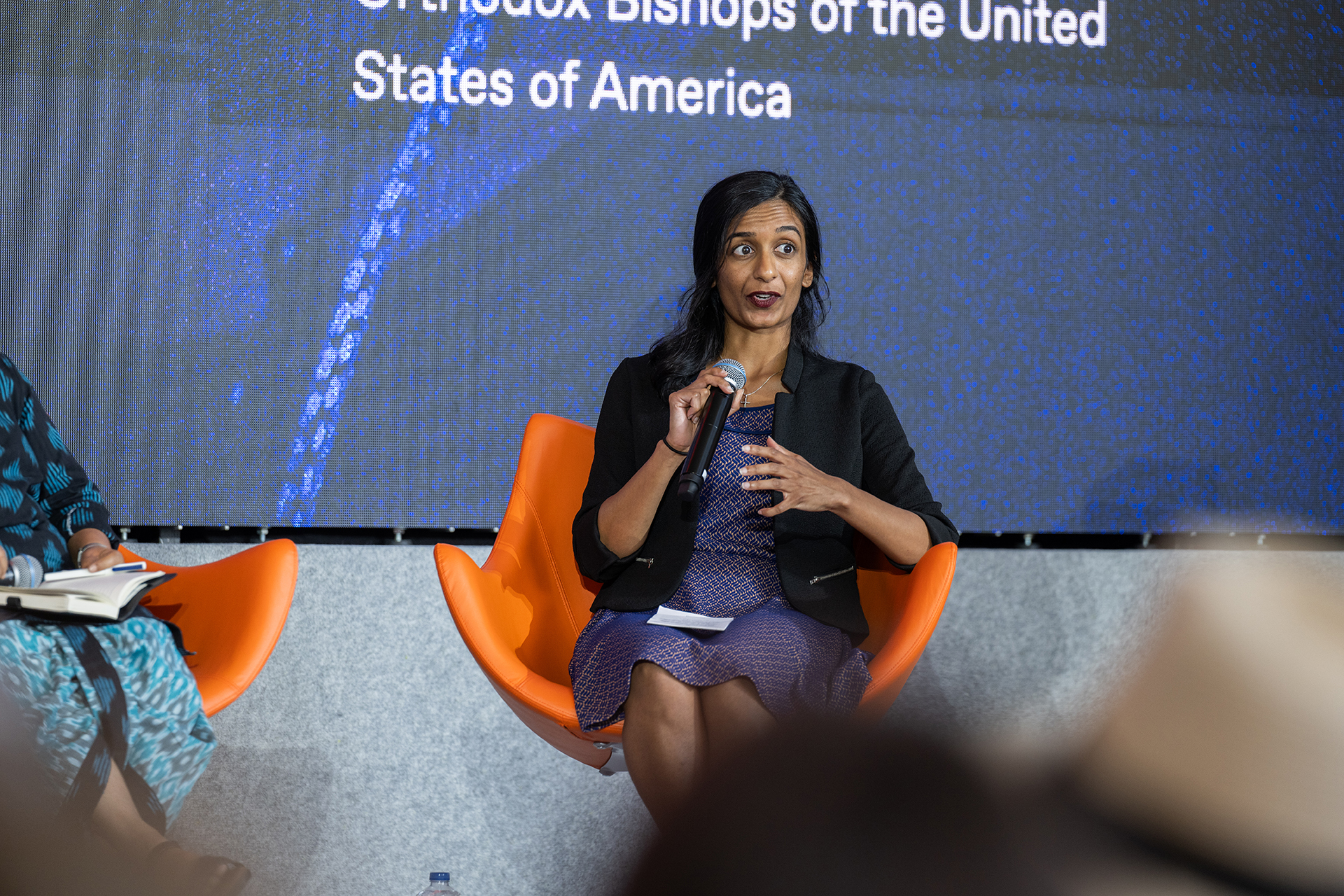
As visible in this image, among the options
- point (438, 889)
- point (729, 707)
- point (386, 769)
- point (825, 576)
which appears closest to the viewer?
point (729, 707)

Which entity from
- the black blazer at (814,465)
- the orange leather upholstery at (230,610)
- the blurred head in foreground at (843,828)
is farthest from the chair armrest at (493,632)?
the blurred head in foreground at (843,828)

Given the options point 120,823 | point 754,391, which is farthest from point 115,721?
point 754,391

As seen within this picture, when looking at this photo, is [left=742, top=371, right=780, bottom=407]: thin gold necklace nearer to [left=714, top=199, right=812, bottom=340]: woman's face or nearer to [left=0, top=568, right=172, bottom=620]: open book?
[left=714, top=199, right=812, bottom=340]: woman's face

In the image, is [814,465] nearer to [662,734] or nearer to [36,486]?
[662,734]

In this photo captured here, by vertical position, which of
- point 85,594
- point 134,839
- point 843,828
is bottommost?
point 134,839

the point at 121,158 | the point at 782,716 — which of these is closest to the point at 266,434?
the point at 121,158

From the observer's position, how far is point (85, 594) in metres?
1.72

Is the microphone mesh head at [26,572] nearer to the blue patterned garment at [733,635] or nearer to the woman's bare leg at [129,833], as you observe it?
the woman's bare leg at [129,833]

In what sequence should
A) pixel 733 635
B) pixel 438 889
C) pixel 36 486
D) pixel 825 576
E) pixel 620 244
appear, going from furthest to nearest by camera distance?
pixel 620 244
pixel 438 889
pixel 36 486
pixel 825 576
pixel 733 635

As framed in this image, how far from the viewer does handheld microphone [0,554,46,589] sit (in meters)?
1.75

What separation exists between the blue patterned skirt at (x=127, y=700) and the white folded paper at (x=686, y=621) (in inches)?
30.9

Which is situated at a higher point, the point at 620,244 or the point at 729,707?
the point at 620,244

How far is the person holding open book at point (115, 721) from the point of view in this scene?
1.63 m

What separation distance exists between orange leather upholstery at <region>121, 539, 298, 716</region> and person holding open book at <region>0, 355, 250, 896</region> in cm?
9
